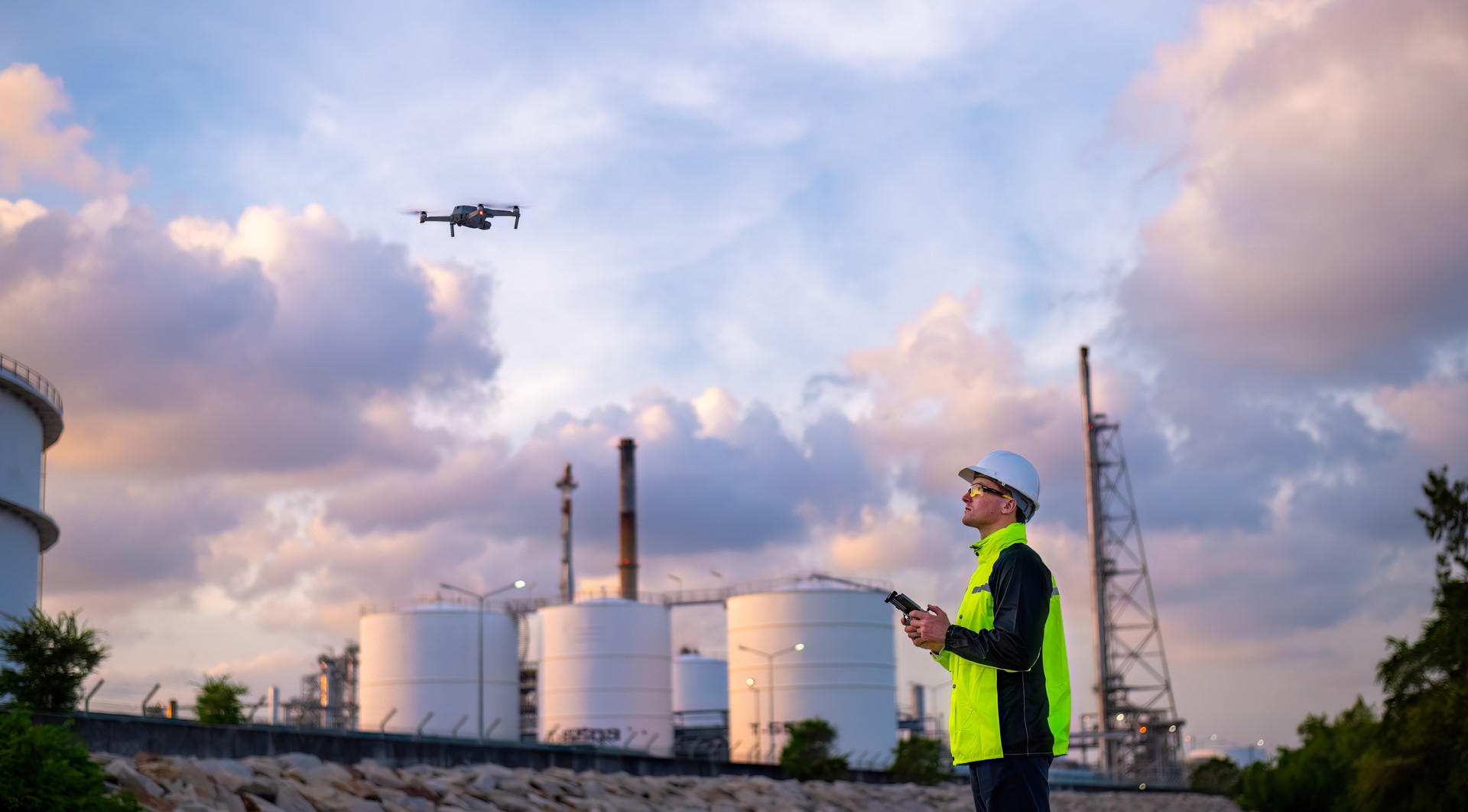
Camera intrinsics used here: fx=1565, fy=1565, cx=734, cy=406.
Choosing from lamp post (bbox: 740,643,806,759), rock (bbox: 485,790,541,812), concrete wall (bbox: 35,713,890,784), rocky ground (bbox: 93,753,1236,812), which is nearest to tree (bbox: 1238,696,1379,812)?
lamp post (bbox: 740,643,806,759)

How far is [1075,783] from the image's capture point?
80250mm

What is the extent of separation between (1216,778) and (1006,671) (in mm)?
108566

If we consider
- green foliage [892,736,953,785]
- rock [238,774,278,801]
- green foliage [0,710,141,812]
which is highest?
green foliage [0,710,141,812]

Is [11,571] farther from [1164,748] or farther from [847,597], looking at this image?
[1164,748]

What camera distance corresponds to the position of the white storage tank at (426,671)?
7644 centimetres

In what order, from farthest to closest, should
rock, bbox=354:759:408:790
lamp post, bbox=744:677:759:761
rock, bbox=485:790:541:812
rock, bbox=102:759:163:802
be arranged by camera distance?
lamp post, bbox=744:677:759:761 < rock, bbox=485:790:541:812 < rock, bbox=354:759:408:790 < rock, bbox=102:759:163:802

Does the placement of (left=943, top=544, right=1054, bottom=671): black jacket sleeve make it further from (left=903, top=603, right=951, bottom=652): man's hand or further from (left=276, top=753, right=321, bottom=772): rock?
(left=276, top=753, right=321, bottom=772): rock

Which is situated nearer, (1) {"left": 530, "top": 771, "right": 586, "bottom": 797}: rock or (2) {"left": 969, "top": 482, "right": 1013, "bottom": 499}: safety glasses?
(2) {"left": 969, "top": 482, "right": 1013, "bottom": 499}: safety glasses

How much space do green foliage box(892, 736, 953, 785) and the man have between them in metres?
54.6

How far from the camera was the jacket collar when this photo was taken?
693cm

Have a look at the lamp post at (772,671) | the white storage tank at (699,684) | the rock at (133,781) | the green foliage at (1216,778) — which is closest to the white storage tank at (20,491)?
the rock at (133,781)

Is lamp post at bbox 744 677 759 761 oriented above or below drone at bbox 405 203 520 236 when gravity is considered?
below

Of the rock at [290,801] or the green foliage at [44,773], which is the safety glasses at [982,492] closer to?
the green foliage at [44,773]

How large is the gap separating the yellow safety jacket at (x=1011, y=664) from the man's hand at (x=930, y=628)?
0.04m
